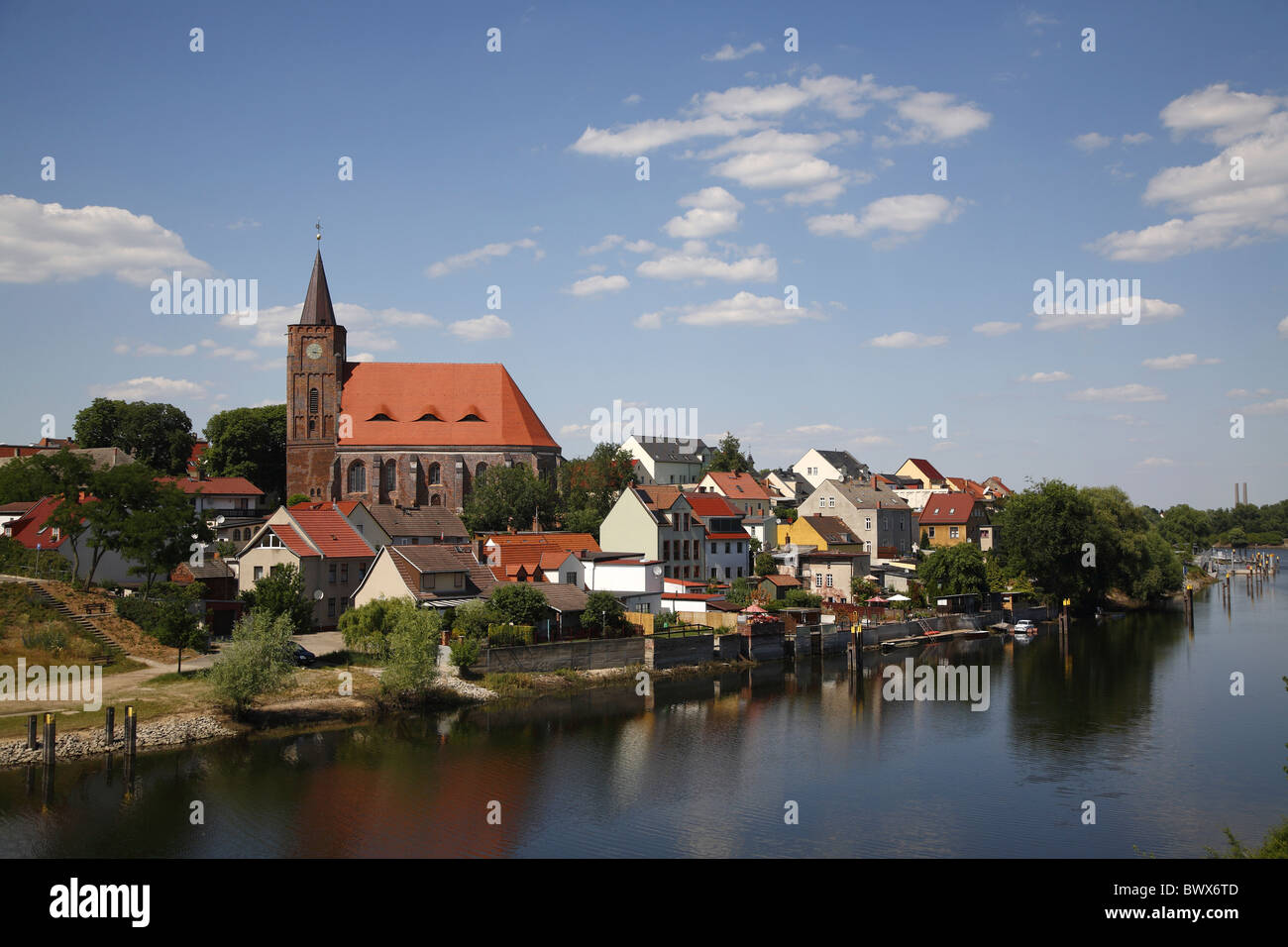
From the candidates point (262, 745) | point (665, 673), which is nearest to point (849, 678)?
point (665, 673)

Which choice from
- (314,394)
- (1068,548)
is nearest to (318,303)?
(314,394)

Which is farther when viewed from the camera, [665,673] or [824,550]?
[824,550]

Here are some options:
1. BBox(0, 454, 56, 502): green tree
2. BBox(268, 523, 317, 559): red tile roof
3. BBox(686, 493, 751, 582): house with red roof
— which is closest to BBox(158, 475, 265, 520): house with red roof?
BBox(0, 454, 56, 502): green tree

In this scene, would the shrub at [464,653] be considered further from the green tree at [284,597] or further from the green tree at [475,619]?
the green tree at [284,597]

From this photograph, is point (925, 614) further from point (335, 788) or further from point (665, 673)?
point (335, 788)

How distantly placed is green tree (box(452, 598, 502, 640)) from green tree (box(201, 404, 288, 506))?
199 feet

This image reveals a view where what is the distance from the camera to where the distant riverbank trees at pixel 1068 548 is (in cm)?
7975

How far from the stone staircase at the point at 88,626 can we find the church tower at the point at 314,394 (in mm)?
53316

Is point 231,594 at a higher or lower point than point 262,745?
higher

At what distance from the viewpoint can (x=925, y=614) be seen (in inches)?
2785

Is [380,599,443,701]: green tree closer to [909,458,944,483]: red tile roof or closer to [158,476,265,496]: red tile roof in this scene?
[158,476,265,496]: red tile roof

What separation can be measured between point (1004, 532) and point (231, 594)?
58973 millimetres
